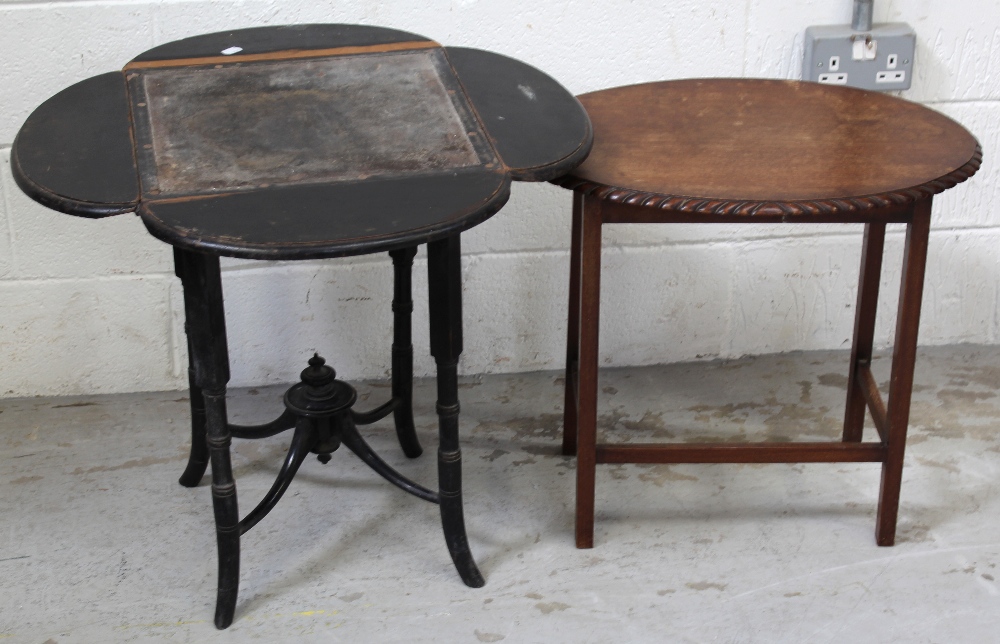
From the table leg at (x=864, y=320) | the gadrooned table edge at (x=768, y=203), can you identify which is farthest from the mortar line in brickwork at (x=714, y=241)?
the gadrooned table edge at (x=768, y=203)

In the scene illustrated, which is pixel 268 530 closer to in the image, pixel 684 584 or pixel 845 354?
pixel 684 584

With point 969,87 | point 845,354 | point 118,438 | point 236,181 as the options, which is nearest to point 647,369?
point 845,354

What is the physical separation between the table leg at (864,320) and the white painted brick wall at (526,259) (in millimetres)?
512

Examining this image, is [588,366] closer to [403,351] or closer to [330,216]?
[403,351]

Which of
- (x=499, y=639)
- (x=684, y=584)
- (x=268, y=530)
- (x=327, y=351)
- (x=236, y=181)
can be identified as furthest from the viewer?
(x=327, y=351)

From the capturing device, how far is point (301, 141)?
6.49 ft

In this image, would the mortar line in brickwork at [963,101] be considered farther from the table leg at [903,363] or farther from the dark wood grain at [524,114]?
the dark wood grain at [524,114]

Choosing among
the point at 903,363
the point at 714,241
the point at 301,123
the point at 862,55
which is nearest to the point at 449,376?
the point at 301,123

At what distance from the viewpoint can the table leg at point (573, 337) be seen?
2477 mm

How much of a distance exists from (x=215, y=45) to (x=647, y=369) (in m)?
1.42

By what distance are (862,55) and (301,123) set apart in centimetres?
146

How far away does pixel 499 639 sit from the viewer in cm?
211

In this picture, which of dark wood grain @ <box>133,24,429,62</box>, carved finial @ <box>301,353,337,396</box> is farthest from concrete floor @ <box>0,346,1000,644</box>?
dark wood grain @ <box>133,24,429,62</box>

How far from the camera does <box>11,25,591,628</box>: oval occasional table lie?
5.72 feet
